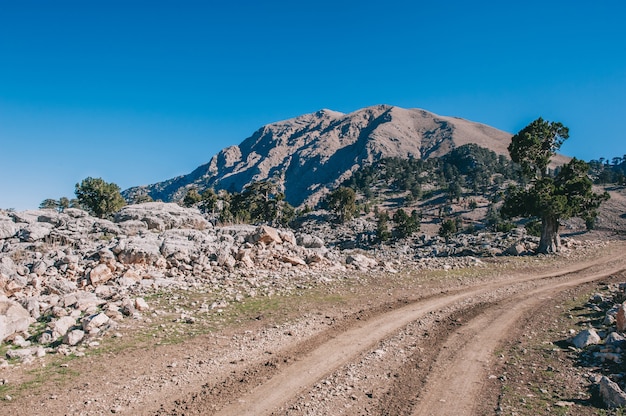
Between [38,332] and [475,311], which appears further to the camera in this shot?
[475,311]

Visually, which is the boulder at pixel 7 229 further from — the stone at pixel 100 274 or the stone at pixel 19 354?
the stone at pixel 19 354

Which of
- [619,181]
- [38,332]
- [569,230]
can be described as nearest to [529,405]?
[38,332]

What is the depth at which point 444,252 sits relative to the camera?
37344 millimetres

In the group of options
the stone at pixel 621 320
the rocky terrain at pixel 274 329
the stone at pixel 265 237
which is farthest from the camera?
the stone at pixel 265 237

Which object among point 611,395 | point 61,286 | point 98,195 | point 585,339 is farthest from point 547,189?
point 98,195

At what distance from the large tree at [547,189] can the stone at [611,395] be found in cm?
A: 2715

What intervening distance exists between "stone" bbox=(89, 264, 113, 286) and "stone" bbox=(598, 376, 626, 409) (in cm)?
1880

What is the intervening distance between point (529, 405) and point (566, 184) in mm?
31465

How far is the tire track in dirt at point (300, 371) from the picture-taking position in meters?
8.35

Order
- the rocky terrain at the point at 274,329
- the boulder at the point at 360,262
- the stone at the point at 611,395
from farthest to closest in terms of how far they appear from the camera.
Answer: the boulder at the point at 360,262 → the rocky terrain at the point at 274,329 → the stone at the point at 611,395

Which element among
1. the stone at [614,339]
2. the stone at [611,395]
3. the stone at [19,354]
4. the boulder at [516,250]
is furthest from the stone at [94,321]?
the boulder at [516,250]

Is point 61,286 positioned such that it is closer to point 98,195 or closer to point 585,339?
point 585,339

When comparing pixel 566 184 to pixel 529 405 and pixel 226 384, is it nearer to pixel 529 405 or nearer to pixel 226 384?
pixel 529 405

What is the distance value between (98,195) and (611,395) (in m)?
55.5
